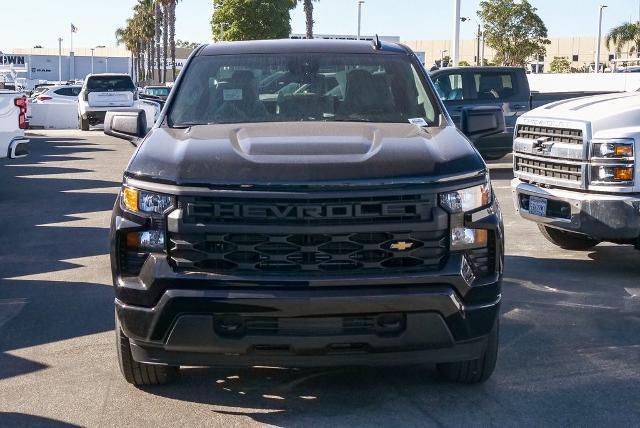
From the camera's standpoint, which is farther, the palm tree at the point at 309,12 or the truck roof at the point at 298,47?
the palm tree at the point at 309,12

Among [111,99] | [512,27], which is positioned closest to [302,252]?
[111,99]

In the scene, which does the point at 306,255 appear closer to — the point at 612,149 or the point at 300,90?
the point at 300,90

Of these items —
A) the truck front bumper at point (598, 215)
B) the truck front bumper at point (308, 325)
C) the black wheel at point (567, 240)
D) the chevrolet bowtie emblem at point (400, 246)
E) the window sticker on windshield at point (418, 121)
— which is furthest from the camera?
the black wheel at point (567, 240)

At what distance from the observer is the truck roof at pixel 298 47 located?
250 inches

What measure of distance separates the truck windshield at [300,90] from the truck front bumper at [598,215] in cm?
264

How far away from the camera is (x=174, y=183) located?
468 centimetres

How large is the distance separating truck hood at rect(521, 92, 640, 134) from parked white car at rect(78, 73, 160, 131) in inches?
858

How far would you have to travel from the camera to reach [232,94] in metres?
5.96

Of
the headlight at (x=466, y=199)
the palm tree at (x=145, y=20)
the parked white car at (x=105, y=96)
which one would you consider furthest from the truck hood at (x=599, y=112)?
the palm tree at (x=145, y=20)

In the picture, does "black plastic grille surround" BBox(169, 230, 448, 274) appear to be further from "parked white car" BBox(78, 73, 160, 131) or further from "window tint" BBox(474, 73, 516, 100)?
"parked white car" BBox(78, 73, 160, 131)

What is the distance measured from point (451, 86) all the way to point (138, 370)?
41.3 feet

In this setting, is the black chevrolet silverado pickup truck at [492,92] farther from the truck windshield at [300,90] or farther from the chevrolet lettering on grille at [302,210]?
the chevrolet lettering on grille at [302,210]

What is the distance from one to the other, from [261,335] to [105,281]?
4043mm

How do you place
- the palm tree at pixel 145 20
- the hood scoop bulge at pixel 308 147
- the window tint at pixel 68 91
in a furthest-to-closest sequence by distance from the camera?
the palm tree at pixel 145 20
the window tint at pixel 68 91
the hood scoop bulge at pixel 308 147
